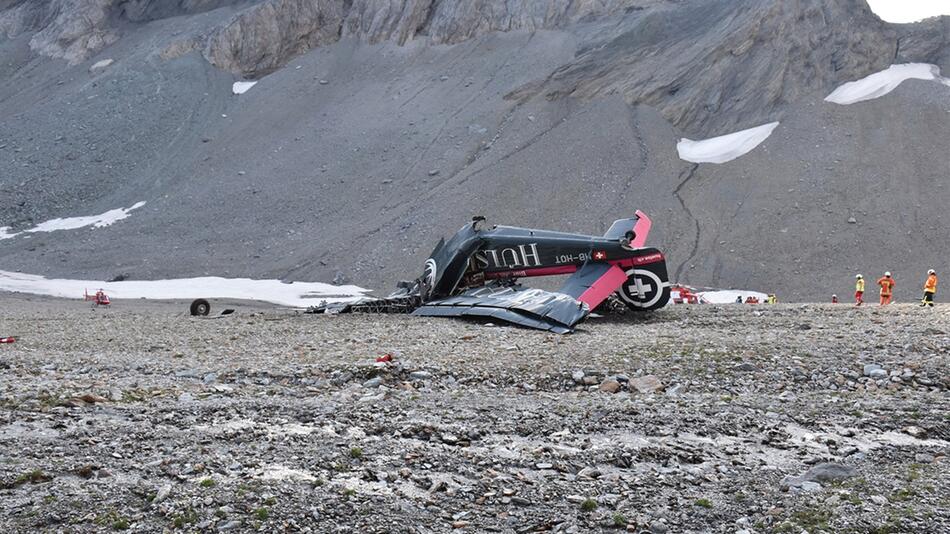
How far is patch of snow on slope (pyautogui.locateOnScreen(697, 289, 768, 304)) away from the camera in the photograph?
4362cm

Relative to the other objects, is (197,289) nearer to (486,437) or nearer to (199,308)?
(199,308)

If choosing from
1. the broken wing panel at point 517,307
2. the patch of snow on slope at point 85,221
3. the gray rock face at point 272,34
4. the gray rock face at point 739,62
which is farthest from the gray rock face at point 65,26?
the broken wing panel at point 517,307

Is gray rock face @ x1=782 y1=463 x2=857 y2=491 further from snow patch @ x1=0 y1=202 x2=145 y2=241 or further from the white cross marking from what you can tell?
snow patch @ x1=0 y1=202 x2=145 y2=241

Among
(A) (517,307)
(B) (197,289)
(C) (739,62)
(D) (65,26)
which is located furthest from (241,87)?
(A) (517,307)

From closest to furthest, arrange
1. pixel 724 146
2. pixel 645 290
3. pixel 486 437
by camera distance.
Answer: pixel 486 437 < pixel 645 290 < pixel 724 146

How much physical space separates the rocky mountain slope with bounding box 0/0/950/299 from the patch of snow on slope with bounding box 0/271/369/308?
2.09m

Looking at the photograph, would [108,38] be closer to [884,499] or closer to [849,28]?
[849,28]

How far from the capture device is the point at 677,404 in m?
10.3

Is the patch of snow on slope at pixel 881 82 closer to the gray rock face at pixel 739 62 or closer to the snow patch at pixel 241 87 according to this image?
the gray rock face at pixel 739 62

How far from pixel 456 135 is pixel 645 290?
4487 cm

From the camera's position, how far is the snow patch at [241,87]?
7844cm

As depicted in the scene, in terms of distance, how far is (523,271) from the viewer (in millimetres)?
23344

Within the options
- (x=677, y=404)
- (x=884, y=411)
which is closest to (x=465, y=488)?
(x=677, y=404)

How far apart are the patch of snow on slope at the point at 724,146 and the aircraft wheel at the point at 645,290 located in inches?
1537
